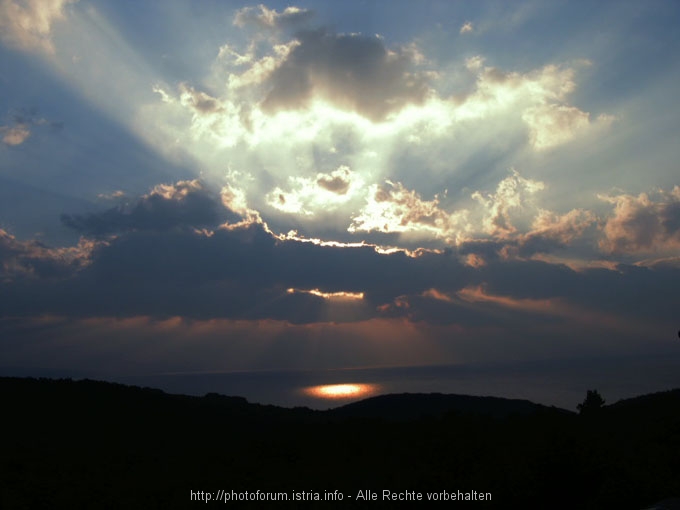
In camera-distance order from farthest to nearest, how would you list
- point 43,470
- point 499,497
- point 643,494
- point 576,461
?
point 43,470 < point 576,461 < point 499,497 < point 643,494

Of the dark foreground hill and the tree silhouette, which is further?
the tree silhouette

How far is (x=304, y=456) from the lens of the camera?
3791 cm

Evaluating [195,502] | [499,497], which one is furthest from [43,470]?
[499,497]

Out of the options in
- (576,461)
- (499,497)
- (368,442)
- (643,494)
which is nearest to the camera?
(643,494)

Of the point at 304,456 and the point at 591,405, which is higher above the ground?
the point at 591,405

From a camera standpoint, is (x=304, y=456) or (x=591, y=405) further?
(x=591, y=405)

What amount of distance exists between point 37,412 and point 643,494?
4696cm

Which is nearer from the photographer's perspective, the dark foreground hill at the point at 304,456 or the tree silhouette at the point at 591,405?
the dark foreground hill at the point at 304,456

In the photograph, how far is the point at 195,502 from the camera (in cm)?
2588

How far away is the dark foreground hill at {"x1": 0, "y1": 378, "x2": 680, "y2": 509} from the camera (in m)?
26.0

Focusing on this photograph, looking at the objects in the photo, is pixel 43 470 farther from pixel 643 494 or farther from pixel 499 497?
pixel 643 494

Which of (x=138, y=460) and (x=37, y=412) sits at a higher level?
(x=37, y=412)

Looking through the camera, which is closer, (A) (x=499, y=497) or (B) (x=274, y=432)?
(A) (x=499, y=497)

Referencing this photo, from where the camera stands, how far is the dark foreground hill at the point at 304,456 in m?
26.0
